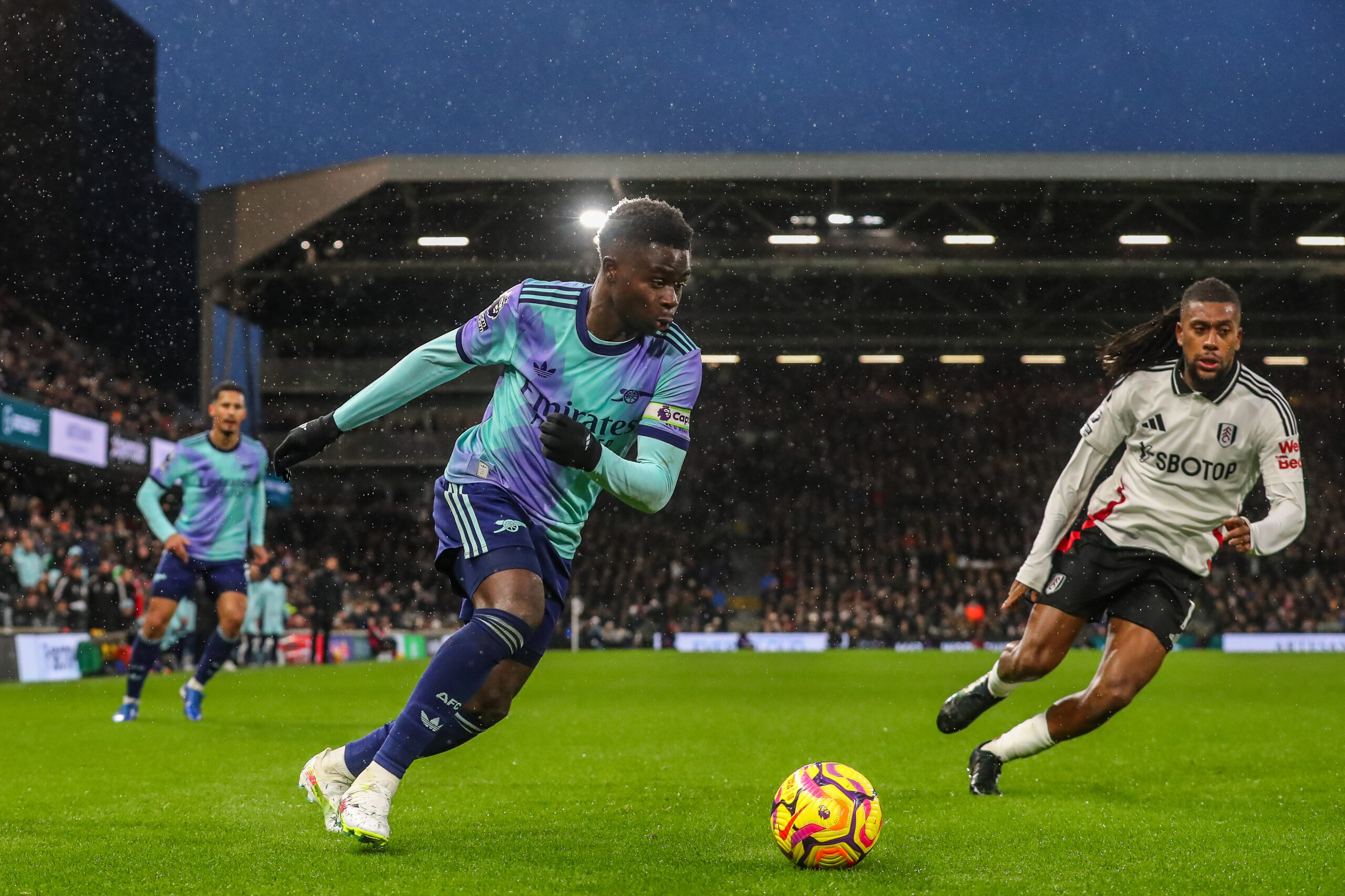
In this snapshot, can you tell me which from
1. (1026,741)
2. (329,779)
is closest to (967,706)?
(1026,741)

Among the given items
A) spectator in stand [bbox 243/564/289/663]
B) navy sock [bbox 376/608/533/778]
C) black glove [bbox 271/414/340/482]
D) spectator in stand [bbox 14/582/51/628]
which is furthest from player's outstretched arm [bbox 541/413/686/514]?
spectator in stand [bbox 243/564/289/663]

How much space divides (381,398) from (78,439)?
23303mm

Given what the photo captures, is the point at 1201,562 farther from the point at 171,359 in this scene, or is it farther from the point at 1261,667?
the point at 171,359

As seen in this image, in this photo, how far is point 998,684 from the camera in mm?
5855

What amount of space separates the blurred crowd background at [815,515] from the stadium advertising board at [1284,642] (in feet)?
2.27

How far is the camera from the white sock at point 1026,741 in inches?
221

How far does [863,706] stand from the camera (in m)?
11.8

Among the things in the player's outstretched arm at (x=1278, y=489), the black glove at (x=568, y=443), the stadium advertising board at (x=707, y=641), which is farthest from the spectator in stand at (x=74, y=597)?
the stadium advertising board at (x=707, y=641)

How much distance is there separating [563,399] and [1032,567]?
8.30 feet

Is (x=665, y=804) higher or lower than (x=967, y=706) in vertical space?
lower

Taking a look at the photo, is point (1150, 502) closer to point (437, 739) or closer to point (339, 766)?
point (437, 739)

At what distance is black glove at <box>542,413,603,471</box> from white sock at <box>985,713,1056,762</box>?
2.79 m

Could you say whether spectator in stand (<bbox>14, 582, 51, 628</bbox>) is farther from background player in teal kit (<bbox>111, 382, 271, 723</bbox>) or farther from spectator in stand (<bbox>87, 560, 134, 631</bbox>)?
background player in teal kit (<bbox>111, 382, 271, 723</bbox>)

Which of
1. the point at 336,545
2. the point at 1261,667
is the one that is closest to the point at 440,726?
the point at 1261,667
